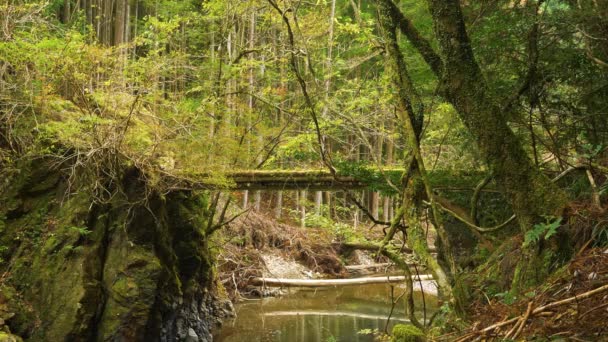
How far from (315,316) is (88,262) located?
5.79 metres

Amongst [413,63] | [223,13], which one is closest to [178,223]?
[223,13]

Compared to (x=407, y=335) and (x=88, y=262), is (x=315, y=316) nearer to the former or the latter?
(x=88, y=262)

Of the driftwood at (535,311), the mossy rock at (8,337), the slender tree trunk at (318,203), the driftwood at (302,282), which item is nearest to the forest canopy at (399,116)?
the driftwood at (535,311)

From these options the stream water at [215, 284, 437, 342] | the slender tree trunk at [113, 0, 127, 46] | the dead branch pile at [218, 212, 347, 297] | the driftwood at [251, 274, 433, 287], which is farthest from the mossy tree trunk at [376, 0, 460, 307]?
the slender tree trunk at [113, 0, 127, 46]

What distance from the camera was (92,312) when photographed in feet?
24.9

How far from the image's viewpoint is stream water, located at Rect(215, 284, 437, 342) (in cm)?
1024

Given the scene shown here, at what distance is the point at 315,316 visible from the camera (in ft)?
39.1

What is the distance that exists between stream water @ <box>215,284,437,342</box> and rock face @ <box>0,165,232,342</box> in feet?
5.24

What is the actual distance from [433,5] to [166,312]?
23.2 ft

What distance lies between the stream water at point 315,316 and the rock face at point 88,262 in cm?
160

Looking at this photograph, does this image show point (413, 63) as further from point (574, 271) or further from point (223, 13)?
point (574, 271)

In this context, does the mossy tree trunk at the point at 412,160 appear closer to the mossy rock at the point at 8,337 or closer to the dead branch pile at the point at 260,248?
the mossy rock at the point at 8,337

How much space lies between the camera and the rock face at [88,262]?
7.41 m

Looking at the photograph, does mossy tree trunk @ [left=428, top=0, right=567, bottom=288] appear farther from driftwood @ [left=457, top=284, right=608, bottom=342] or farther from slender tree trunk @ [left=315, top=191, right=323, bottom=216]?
slender tree trunk @ [left=315, top=191, right=323, bottom=216]
